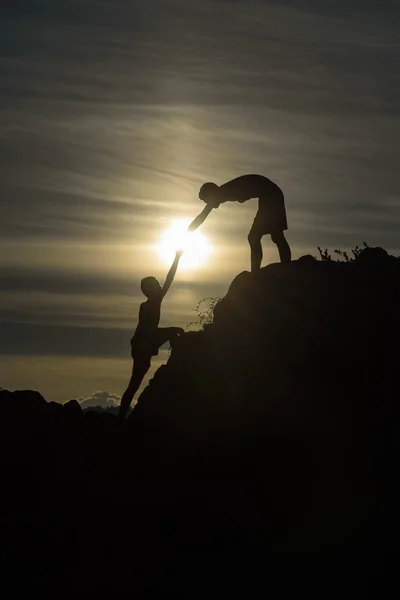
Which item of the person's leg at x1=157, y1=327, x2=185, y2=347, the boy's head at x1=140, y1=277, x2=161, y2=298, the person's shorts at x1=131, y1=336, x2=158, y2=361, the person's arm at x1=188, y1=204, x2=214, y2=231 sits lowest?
the person's shorts at x1=131, y1=336, x2=158, y2=361

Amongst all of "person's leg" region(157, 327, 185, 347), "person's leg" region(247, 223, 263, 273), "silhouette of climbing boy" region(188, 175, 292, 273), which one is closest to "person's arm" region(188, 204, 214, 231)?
"silhouette of climbing boy" region(188, 175, 292, 273)

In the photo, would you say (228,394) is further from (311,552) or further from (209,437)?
(311,552)

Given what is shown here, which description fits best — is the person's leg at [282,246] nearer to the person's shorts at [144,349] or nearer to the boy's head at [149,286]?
the boy's head at [149,286]

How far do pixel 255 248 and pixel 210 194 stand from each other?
182 centimetres

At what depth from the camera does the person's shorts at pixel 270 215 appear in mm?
30969

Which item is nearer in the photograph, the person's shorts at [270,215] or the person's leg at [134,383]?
the person's shorts at [270,215]

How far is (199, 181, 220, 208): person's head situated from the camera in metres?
30.9

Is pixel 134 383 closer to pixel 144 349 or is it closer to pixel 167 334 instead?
pixel 144 349

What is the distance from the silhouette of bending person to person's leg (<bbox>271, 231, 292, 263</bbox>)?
2.81 m

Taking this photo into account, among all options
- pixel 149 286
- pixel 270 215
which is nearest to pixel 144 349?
pixel 149 286

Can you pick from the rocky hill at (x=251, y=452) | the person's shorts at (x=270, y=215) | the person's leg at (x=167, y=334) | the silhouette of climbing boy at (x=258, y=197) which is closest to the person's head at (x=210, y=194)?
the silhouette of climbing boy at (x=258, y=197)

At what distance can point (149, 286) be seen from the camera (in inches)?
1255

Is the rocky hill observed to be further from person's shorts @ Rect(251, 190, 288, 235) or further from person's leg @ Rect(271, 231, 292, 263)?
person's shorts @ Rect(251, 190, 288, 235)

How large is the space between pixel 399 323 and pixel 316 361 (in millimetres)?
2434
